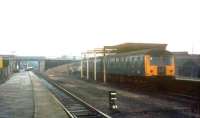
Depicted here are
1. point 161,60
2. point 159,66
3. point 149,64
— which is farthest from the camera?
point 161,60

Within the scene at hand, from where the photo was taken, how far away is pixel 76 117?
54.5ft

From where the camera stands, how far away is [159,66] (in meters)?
33.4

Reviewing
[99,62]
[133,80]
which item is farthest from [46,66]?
[133,80]

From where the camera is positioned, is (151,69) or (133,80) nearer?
(151,69)

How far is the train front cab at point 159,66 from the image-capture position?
3281cm

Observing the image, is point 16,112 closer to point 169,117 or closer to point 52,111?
point 52,111

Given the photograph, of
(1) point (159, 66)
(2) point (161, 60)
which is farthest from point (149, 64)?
(2) point (161, 60)

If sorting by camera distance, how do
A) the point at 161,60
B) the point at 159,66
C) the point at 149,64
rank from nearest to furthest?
the point at 149,64, the point at 159,66, the point at 161,60

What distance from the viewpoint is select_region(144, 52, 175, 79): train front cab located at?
108 feet

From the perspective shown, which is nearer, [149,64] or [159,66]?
[149,64]

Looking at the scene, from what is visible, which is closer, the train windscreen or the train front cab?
the train front cab

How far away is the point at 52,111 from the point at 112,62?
86.3 feet

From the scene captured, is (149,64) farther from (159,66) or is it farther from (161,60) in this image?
(161,60)

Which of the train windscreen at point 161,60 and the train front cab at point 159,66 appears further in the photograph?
the train windscreen at point 161,60
